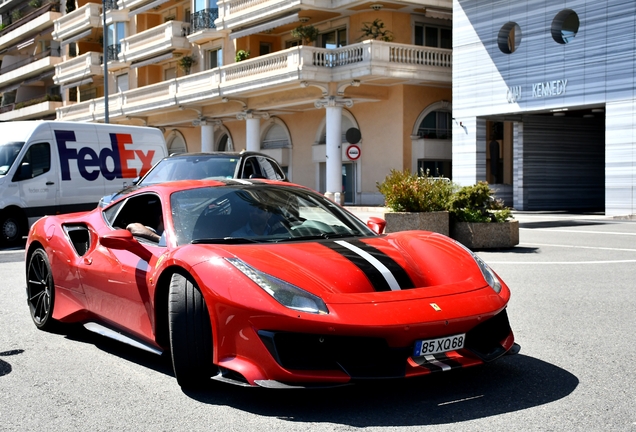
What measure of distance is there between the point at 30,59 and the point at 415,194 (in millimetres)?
60098

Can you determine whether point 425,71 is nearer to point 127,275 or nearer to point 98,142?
point 98,142

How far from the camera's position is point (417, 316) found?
14.8 ft

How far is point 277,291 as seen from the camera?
4.55 meters

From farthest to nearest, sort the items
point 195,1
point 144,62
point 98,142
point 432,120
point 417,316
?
1. point 144,62
2. point 195,1
3. point 432,120
4. point 98,142
5. point 417,316

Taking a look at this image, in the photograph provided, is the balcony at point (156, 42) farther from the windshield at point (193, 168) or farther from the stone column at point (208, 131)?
the windshield at point (193, 168)

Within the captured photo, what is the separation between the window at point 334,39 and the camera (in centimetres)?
3519

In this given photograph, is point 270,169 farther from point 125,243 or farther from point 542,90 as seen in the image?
point 542,90

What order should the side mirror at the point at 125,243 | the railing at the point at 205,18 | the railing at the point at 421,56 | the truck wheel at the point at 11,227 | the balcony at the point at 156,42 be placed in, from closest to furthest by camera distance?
the side mirror at the point at 125,243, the truck wheel at the point at 11,227, the railing at the point at 421,56, the railing at the point at 205,18, the balcony at the point at 156,42

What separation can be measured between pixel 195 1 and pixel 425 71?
1516 cm

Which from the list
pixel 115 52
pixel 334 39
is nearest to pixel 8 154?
pixel 334 39

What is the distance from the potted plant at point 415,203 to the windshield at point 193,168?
2.98 m

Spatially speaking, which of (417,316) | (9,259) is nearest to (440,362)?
(417,316)

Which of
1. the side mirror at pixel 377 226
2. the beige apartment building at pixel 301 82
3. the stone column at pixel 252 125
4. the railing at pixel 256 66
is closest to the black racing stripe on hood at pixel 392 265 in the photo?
the side mirror at pixel 377 226

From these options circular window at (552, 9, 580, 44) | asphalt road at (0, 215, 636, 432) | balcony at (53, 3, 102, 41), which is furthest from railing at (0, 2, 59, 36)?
asphalt road at (0, 215, 636, 432)
